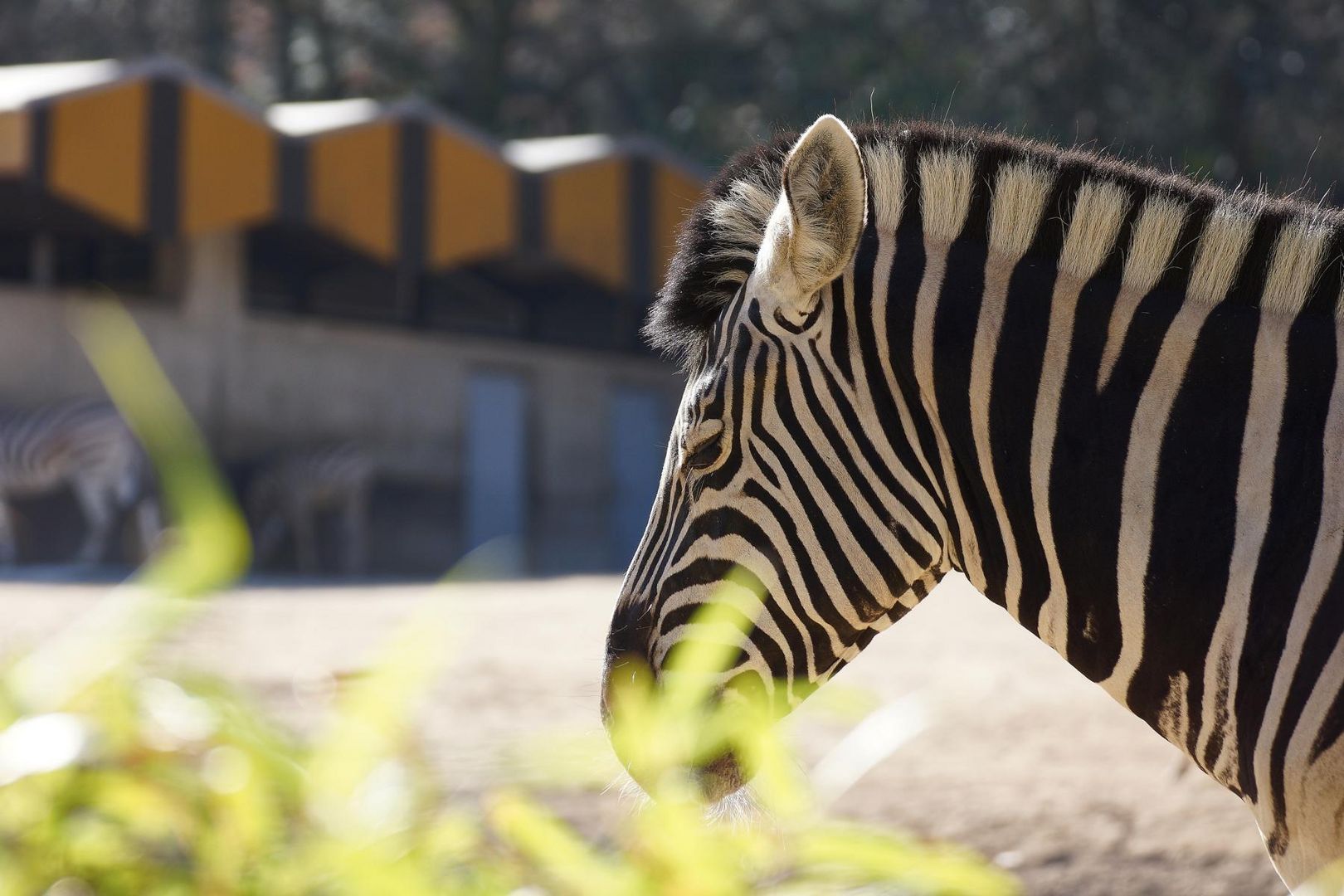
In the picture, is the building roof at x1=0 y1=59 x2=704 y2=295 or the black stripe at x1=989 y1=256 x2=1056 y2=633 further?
the building roof at x1=0 y1=59 x2=704 y2=295

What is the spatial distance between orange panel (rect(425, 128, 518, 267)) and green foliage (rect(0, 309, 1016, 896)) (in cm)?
1698

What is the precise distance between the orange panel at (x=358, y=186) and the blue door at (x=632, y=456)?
506cm

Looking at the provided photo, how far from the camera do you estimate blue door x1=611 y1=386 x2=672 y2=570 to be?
2148cm

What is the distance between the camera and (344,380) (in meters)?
18.5

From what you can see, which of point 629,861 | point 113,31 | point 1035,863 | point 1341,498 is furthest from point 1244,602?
point 113,31

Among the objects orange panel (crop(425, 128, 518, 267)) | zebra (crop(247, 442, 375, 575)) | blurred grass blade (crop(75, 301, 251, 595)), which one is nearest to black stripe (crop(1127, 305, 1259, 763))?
Answer: blurred grass blade (crop(75, 301, 251, 595))

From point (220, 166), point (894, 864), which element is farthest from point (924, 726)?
point (220, 166)

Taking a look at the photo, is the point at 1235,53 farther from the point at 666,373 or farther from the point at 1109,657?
the point at 1109,657

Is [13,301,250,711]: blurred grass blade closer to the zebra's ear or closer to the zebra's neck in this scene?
the zebra's ear

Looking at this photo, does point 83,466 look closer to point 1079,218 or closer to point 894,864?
point 1079,218

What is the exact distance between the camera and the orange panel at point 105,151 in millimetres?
14758

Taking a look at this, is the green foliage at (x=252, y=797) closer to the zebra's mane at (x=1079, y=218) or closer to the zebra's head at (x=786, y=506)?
the zebra's head at (x=786, y=506)

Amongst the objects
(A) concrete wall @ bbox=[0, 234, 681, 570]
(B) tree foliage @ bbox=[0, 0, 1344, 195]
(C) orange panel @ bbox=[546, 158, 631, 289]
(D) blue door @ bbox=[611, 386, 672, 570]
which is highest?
(B) tree foliage @ bbox=[0, 0, 1344, 195]

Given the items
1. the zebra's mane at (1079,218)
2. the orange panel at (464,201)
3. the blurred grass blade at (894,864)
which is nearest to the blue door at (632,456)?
the orange panel at (464,201)
